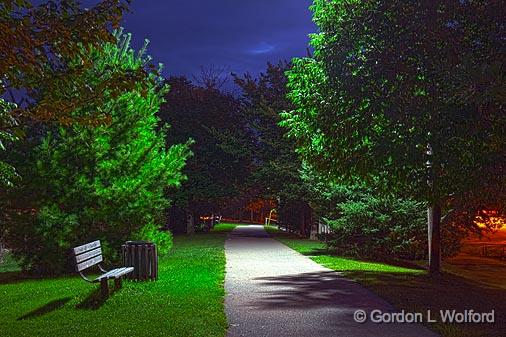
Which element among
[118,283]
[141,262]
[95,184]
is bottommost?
[118,283]

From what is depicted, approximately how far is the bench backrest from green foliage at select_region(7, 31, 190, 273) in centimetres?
262

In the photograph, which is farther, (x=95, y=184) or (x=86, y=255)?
(x=95, y=184)

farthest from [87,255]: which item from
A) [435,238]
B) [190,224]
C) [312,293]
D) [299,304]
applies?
[190,224]

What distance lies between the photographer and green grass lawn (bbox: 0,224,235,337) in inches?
280

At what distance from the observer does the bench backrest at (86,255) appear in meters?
9.44

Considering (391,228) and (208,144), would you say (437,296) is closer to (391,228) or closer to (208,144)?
(391,228)

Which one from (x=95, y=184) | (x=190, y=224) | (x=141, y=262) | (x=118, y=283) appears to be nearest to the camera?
(x=118, y=283)

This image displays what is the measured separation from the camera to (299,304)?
899cm

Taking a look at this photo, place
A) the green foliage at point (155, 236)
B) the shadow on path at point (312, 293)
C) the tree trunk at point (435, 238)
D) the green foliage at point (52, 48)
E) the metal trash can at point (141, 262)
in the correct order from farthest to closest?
the tree trunk at point (435, 238) → the green foliage at point (155, 236) → the metal trash can at point (141, 262) → the shadow on path at point (312, 293) → the green foliage at point (52, 48)

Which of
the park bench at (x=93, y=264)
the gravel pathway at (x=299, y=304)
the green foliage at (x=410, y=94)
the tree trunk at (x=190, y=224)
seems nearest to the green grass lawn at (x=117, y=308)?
the park bench at (x=93, y=264)

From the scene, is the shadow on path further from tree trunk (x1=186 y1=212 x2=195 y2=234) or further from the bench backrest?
tree trunk (x1=186 y1=212 x2=195 y2=234)

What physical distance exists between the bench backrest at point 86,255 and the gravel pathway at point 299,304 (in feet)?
9.10

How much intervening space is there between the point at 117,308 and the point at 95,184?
558cm

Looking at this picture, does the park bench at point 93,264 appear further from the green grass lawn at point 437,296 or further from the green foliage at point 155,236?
the green grass lawn at point 437,296
